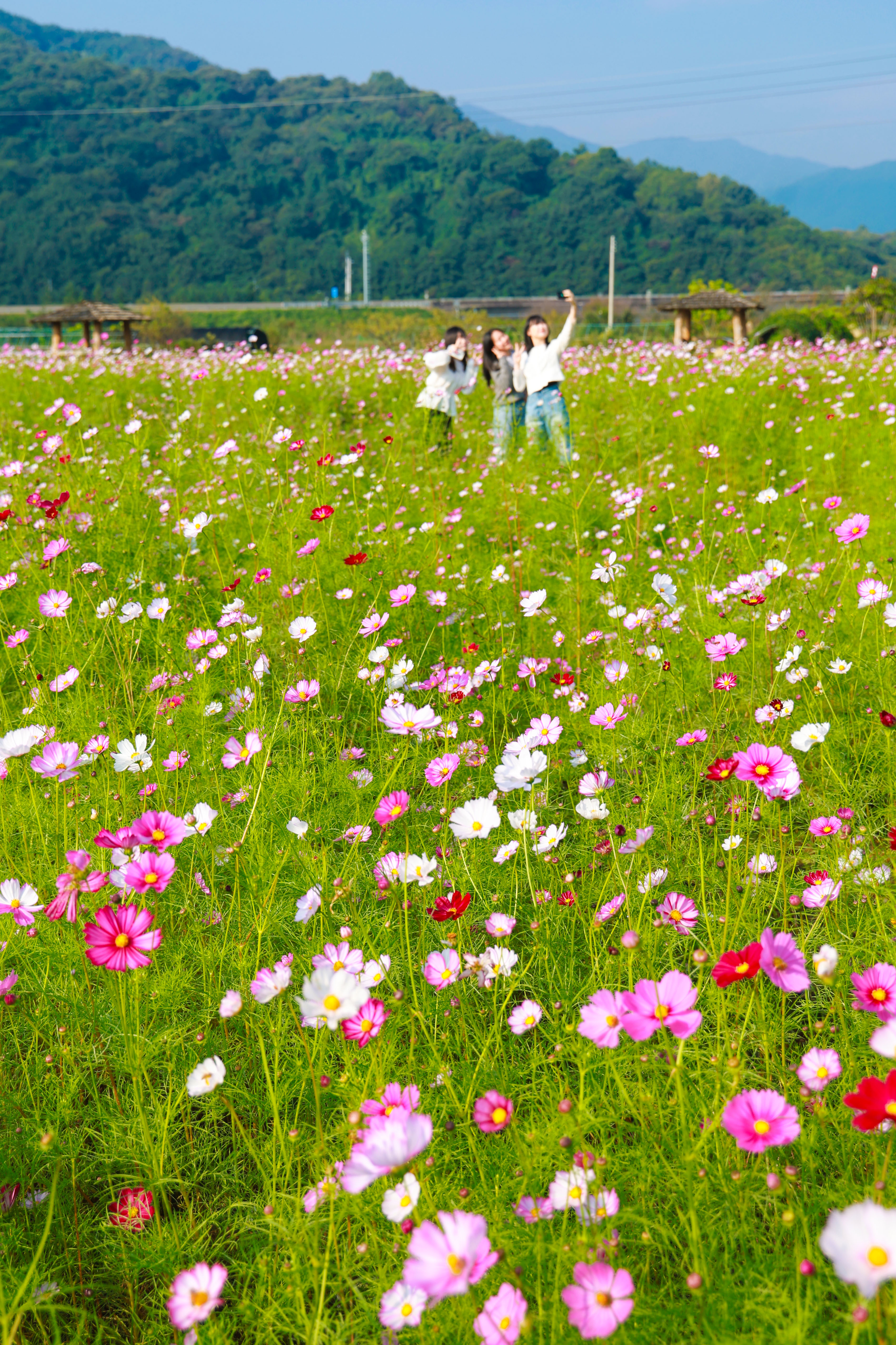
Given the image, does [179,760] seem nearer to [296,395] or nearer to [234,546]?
[234,546]

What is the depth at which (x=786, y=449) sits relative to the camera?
5539 mm

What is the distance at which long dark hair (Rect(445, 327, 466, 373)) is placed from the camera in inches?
238

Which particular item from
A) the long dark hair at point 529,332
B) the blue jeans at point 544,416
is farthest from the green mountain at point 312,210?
the blue jeans at point 544,416

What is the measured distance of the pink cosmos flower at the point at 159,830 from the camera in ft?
3.84

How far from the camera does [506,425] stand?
19.5 ft

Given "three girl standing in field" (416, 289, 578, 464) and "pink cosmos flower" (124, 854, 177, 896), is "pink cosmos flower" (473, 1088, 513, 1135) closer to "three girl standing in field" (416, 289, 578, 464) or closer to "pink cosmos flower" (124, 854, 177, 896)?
"pink cosmos flower" (124, 854, 177, 896)

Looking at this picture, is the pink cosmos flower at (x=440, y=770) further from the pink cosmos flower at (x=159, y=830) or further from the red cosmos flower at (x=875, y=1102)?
the red cosmos flower at (x=875, y=1102)

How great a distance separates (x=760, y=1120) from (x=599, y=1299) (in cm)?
23

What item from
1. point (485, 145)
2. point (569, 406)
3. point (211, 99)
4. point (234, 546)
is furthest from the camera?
point (211, 99)

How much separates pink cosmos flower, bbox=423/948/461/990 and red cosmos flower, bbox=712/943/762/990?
1.32 feet

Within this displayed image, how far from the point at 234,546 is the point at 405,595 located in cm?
164

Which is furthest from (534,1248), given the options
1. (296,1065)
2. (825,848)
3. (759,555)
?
(759,555)

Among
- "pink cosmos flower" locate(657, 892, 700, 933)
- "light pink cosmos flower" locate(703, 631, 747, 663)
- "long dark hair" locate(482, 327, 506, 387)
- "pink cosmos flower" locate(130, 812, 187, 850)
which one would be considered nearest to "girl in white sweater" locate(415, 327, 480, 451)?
"long dark hair" locate(482, 327, 506, 387)

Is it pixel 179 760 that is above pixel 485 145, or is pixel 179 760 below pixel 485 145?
below
